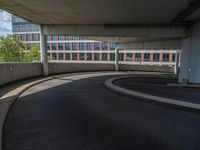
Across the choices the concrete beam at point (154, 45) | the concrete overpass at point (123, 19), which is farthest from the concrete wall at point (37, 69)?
the concrete beam at point (154, 45)

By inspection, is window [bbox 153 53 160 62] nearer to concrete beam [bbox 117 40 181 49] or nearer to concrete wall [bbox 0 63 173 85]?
concrete wall [bbox 0 63 173 85]

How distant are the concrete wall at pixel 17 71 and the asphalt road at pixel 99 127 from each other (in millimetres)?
4133

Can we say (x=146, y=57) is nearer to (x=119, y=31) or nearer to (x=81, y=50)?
(x=81, y=50)

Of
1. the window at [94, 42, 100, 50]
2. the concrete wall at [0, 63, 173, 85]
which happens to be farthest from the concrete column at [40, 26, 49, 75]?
the window at [94, 42, 100, 50]

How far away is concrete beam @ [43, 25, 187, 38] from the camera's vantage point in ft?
43.5

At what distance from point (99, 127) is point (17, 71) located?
31.7ft

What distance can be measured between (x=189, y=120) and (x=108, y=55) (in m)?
48.8

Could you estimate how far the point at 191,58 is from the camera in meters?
12.5

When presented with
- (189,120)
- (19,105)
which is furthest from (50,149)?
(189,120)

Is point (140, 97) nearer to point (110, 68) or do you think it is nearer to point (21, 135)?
point (21, 135)

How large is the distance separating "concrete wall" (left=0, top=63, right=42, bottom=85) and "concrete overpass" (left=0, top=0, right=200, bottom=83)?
1.26m

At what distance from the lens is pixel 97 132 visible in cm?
374

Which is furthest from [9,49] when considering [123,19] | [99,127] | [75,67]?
[99,127]

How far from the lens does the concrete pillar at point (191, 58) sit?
11828 millimetres
